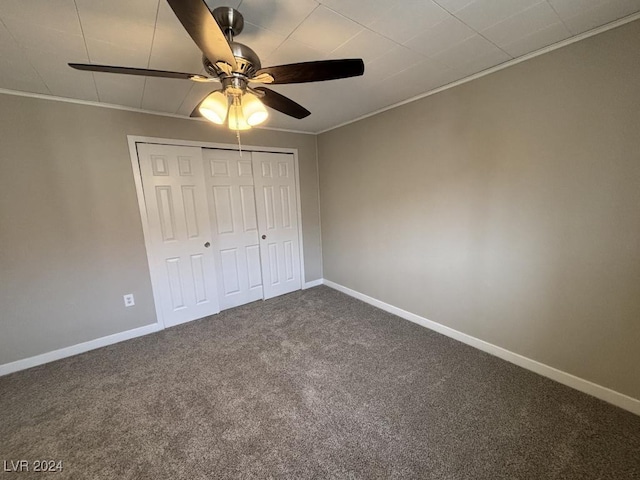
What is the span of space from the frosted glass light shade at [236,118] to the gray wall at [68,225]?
67.3 inches

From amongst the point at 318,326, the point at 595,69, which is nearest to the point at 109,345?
the point at 318,326

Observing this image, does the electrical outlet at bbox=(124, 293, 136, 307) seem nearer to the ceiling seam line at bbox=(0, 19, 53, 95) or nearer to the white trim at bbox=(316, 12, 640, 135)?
the ceiling seam line at bbox=(0, 19, 53, 95)

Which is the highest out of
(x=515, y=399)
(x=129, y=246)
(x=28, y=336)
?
(x=129, y=246)

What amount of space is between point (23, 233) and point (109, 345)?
50.1 inches

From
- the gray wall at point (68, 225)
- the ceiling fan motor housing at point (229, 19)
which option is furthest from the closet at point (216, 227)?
the ceiling fan motor housing at point (229, 19)

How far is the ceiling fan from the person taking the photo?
3.03 ft

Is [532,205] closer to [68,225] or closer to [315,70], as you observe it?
[315,70]

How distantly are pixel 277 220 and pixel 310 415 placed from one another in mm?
2519

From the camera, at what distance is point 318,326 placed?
2869 mm

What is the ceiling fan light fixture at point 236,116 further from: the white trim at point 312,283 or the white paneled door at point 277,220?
the white trim at point 312,283

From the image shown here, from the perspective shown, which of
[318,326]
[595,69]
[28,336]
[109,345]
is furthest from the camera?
[318,326]

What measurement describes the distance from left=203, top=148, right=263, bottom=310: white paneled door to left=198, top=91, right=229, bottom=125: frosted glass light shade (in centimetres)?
184

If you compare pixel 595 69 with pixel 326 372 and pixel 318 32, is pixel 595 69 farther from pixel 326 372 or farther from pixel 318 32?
pixel 326 372

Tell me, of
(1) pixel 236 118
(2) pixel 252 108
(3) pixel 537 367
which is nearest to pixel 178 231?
(1) pixel 236 118
